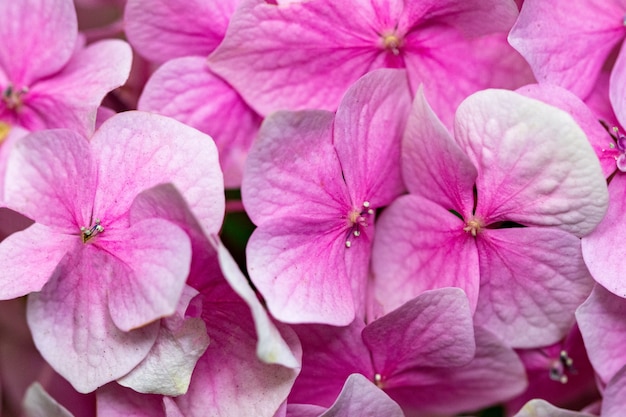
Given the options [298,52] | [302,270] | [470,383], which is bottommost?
[470,383]

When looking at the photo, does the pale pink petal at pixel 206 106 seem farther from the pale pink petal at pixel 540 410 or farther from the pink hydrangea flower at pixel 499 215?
the pale pink petal at pixel 540 410

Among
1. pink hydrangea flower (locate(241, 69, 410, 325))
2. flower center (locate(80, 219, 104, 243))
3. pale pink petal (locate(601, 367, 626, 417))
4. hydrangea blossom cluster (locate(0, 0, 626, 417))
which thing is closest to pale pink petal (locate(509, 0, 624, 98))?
hydrangea blossom cluster (locate(0, 0, 626, 417))

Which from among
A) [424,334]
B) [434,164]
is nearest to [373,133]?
[434,164]

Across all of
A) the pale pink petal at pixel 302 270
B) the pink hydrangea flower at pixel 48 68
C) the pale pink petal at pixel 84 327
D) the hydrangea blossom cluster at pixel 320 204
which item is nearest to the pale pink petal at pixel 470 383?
the hydrangea blossom cluster at pixel 320 204

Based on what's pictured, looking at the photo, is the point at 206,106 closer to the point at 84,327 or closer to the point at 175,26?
the point at 175,26

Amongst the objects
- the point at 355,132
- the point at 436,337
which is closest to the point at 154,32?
the point at 355,132

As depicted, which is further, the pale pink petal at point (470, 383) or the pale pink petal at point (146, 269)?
the pale pink petal at point (470, 383)
